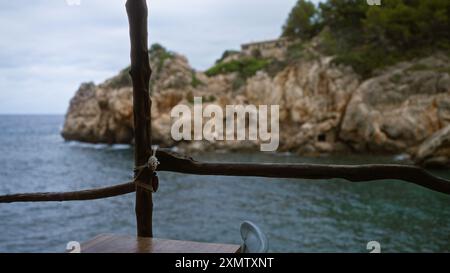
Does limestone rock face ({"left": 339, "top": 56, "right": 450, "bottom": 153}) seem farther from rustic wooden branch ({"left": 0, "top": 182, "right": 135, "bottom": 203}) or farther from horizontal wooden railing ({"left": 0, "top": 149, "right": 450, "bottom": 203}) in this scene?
rustic wooden branch ({"left": 0, "top": 182, "right": 135, "bottom": 203})

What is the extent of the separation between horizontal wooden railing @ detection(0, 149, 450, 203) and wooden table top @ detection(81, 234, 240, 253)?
1.85 feet

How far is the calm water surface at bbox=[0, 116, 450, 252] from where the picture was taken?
34.6 feet

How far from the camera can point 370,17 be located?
1016 inches

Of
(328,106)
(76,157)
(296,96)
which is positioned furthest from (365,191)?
(76,157)

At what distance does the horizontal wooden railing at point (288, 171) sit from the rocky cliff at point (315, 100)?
16649 millimetres

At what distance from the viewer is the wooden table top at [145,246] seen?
1.66m

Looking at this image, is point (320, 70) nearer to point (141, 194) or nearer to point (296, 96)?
point (296, 96)

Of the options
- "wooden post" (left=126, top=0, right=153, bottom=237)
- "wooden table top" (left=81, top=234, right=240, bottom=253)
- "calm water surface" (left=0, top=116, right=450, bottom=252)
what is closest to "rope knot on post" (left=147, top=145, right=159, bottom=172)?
"wooden post" (left=126, top=0, right=153, bottom=237)

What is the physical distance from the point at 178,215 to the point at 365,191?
6632 millimetres

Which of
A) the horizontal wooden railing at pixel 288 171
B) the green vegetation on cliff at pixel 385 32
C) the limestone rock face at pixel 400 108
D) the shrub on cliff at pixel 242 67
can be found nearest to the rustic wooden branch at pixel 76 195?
the horizontal wooden railing at pixel 288 171

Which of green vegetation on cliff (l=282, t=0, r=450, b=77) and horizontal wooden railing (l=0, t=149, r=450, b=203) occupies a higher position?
green vegetation on cliff (l=282, t=0, r=450, b=77)

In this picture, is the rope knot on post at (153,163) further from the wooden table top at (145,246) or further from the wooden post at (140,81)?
the wooden table top at (145,246)

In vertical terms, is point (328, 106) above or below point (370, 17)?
below

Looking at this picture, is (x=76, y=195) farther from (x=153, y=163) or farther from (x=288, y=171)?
(x=288, y=171)
